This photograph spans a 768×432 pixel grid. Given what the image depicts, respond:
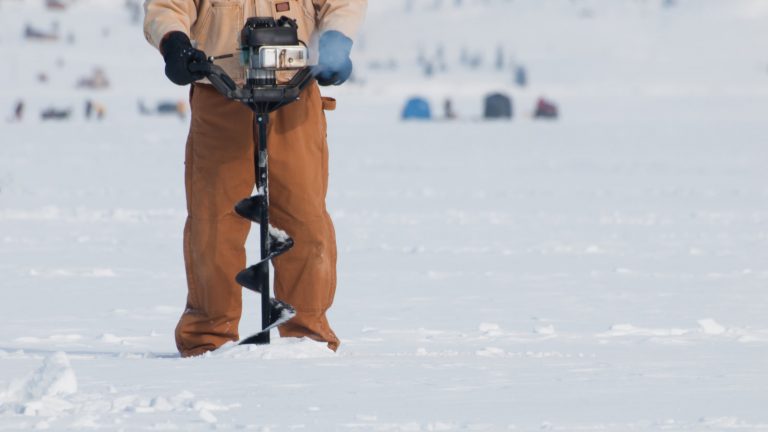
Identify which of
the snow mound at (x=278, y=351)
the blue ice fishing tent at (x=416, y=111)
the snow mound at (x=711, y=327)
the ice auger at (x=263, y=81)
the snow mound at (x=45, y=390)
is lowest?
the snow mound at (x=45, y=390)

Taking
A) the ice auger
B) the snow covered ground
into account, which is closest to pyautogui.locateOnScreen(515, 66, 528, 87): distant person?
the snow covered ground

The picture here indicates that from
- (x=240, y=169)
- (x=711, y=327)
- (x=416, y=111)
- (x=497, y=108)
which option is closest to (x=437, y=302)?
(x=711, y=327)

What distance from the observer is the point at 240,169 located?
5.45 meters

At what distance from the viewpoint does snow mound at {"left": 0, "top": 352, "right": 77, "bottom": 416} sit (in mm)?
3840

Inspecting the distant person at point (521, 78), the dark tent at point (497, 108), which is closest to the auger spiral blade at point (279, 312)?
the dark tent at point (497, 108)

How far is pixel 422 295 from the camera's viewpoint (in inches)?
A: 323

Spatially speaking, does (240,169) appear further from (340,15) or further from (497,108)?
(497,108)

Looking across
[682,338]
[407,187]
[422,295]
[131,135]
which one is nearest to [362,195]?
[407,187]

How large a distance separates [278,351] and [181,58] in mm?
998

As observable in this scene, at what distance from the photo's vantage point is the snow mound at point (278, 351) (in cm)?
507

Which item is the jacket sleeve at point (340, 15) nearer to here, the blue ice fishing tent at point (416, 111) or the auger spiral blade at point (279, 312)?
the auger spiral blade at point (279, 312)

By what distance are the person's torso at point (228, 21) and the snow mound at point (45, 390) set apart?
5.47ft

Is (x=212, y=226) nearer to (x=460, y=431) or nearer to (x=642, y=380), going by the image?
(x=642, y=380)

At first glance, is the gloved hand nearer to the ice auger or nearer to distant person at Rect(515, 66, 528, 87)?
the ice auger
